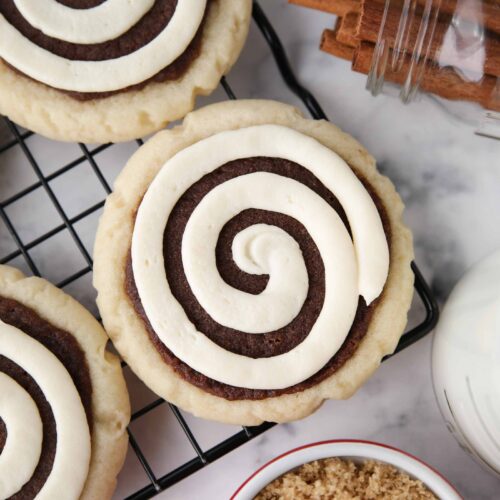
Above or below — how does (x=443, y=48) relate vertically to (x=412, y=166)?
above

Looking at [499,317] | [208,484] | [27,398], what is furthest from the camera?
[208,484]

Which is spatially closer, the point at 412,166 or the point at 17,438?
the point at 17,438

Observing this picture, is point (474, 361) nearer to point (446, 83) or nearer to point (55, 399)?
point (446, 83)

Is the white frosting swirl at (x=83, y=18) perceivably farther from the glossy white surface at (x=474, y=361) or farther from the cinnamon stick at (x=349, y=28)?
the glossy white surface at (x=474, y=361)

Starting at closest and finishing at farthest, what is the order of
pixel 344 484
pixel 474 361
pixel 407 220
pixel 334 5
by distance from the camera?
pixel 474 361 < pixel 344 484 < pixel 334 5 < pixel 407 220

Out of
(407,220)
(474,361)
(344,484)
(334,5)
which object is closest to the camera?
(474,361)

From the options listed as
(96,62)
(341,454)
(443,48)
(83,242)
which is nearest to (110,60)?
(96,62)

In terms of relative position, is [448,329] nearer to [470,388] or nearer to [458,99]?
[470,388]

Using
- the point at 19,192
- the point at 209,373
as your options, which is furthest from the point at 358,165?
the point at 19,192
